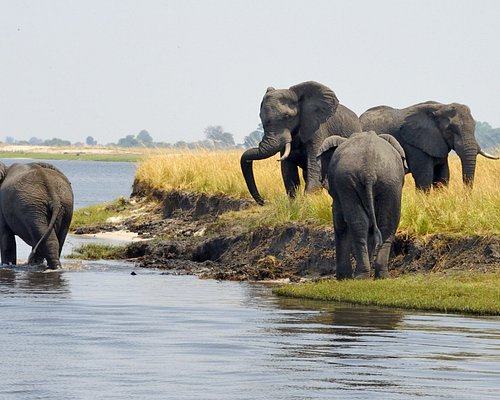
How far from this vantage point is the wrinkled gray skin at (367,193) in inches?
685

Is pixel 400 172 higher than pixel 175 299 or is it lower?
higher

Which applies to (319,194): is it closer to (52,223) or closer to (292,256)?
(292,256)

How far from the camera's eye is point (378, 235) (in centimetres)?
1742

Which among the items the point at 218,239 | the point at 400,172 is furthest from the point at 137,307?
the point at 218,239

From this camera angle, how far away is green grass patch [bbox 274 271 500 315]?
1596 cm

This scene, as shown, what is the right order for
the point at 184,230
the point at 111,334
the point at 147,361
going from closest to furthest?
the point at 147,361, the point at 111,334, the point at 184,230

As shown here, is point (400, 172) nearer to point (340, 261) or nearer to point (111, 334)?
point (340, 261)

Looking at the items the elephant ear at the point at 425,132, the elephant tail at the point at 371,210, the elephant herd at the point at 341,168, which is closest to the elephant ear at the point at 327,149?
the elephant herd at the point at 341,168

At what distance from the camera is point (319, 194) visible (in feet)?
76.7

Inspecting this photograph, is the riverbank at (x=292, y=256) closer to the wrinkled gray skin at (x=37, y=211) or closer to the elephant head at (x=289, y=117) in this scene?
the elephant head at (x=289, y=117)

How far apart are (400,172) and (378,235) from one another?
3.17 ft

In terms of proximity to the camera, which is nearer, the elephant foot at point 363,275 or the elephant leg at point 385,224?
the elephant leg at point 385,224

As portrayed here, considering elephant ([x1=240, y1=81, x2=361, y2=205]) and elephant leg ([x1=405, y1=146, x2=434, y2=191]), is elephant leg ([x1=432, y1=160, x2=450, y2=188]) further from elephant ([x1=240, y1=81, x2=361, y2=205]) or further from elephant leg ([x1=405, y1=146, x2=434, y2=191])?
elephant ([x1=240, y1=81, x2=361, y2=205])

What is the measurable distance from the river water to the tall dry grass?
2.97 metres
